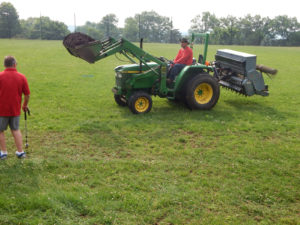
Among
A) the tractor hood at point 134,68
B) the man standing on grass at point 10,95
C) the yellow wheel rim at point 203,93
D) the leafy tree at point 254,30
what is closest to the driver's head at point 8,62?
the man standing on grass at point 10,95

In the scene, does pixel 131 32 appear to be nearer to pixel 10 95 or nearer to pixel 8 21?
pixel 8 21

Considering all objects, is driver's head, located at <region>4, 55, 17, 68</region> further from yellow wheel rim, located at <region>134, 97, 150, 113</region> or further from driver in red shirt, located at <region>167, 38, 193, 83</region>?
driver in red shirt, located at <region>167, 38, 193, 83</region>

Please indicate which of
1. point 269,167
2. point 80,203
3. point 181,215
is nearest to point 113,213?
point 80,203

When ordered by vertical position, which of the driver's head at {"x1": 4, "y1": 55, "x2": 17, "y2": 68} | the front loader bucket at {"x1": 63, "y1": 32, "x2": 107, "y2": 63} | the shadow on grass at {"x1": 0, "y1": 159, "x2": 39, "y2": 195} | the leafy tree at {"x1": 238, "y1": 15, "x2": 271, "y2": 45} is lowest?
the shadow on grass at {"x1": 0, "y1": 159, "x2": 39, "y2": 195}

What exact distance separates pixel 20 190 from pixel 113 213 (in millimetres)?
1474

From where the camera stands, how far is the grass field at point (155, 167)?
4.26m

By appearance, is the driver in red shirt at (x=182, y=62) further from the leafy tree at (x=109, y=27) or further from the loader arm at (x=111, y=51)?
the leafy tree at (x=109, y=27)

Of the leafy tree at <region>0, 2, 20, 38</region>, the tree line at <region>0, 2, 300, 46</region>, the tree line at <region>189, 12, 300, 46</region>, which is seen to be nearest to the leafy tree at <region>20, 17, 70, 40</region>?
the tree line at <region>0, 2, 300, 46</region>

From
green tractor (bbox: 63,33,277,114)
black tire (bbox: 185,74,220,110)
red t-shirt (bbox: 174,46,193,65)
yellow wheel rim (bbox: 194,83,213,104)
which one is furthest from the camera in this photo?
yellow wheel rim (bbox: 194,83,213,104)

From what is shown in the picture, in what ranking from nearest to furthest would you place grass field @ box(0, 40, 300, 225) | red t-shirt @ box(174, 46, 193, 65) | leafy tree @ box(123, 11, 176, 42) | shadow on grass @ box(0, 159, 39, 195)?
grass field @ box(0, 40, 300, 225) < shadow on grass @ box(0, 159, 39, 195) < red t-shirt @ box(174, 46, 193, 65) < leafy tree @ box(123, 11, 176, 42)

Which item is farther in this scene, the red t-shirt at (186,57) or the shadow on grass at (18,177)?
the red t-shirt at (186,57)

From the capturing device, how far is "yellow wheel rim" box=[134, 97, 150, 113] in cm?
877

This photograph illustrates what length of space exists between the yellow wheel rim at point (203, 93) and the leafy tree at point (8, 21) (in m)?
62.3

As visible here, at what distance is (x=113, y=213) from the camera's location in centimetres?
419
